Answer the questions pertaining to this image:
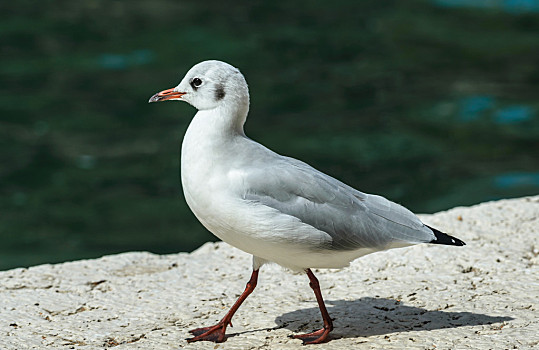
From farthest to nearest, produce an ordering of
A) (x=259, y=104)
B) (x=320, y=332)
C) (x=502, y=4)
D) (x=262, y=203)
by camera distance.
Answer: (x=502, y=4) → (x=259, y=104) → (x=320, y=332) → (x=262, y=203)

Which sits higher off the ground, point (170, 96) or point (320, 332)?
point (170, 96)

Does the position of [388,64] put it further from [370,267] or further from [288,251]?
[288,251]

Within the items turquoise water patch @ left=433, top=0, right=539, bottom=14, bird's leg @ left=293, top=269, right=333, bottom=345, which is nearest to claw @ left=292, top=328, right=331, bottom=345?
bird's leg @ left=293, top=269, right=333, bottom=345

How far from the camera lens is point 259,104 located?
1084cm

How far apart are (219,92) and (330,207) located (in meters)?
0.79

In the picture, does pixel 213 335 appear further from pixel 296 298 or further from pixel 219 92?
pixel 219 92

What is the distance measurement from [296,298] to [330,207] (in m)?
0.86

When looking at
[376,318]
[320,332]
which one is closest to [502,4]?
[376,318]

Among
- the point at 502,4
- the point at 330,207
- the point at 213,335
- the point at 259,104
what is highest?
the point at 502,4

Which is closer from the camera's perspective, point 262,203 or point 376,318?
point 262,203

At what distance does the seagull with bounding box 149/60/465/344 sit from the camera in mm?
3893

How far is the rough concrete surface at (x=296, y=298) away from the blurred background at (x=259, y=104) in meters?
3.55

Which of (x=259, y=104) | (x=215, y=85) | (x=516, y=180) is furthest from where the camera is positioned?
(x=259, y=104)

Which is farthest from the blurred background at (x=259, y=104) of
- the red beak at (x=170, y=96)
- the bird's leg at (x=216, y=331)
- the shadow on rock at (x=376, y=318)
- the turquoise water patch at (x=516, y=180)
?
the red beak at (x=170, y=96)
